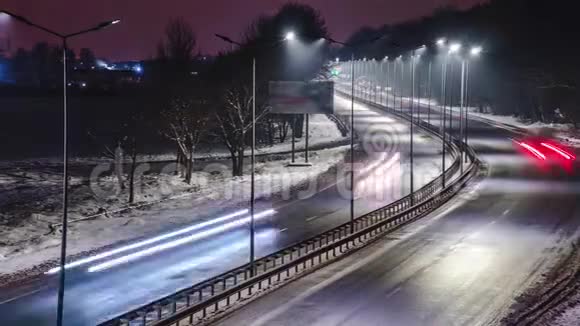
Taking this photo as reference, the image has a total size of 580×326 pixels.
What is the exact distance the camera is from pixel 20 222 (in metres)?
42.5

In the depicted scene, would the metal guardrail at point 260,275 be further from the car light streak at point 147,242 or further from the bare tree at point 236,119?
the bare tree at point 236,119

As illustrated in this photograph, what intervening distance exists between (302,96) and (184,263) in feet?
96.8

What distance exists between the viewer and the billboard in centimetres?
5884

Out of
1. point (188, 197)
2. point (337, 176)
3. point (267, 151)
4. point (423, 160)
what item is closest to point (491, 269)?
point (188, 197)

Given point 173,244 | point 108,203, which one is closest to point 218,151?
point 108,203

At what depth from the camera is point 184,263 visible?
1238 inches

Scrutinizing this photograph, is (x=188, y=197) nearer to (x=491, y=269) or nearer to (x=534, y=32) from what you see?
(x=491, y=269)

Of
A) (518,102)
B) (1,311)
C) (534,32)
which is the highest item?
(534,32)

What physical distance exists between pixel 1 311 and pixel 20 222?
18.6 m

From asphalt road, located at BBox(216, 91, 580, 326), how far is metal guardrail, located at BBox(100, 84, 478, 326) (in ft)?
2.25

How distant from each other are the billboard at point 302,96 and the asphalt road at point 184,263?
6.39 metres

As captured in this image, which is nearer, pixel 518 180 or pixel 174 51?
pixel 518 180

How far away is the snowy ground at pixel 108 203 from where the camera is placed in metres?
37.2

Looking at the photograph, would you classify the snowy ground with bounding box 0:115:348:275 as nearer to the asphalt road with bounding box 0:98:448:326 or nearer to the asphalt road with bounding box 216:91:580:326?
the asphalt road with bounding box 0:98:448:326
